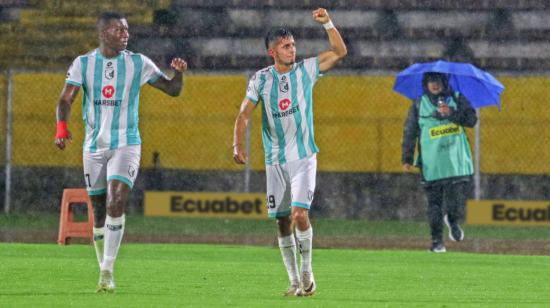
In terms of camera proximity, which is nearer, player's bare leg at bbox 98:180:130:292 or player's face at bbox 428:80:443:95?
player's bare leg at bbox 98:180:130:292

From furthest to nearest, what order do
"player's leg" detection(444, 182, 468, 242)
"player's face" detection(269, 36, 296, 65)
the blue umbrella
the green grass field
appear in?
the blue umbrella, "player's leg" detection(444, 182, 468, 242), "player's face" detection(269, 36, 296, 65), the green grass field

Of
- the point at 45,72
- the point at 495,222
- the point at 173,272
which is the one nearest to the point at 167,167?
the point at 45,72

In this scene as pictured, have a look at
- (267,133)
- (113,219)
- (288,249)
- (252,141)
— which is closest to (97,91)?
(113,219)

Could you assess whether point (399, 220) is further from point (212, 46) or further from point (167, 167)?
point (212, 46)

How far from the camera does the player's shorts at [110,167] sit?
37.2ft

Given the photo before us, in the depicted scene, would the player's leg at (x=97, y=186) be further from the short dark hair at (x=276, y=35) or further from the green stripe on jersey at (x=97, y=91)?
the short dark hair at (x=276, y=35)

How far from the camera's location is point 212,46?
2727 cm

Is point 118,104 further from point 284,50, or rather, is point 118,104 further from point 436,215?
point 436,215

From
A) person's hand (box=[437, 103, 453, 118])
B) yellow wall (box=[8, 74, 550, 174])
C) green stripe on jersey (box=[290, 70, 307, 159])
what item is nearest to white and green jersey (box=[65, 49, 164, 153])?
green stripe on jersey (box=[290, 70, 307, 159])

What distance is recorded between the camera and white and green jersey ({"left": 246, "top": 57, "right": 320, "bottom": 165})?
36.4 feet

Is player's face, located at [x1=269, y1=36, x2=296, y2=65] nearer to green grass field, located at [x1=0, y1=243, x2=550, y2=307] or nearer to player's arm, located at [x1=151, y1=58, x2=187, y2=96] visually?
player's arm, located at [x1=151, y1=58, x2=187, y2=96]

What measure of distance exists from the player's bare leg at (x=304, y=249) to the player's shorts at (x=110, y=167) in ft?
4.26

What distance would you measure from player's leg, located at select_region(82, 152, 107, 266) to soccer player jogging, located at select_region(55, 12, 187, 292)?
0.4 inches

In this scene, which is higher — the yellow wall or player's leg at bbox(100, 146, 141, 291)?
player's leg at bbox(100, 146, 141, 291)
